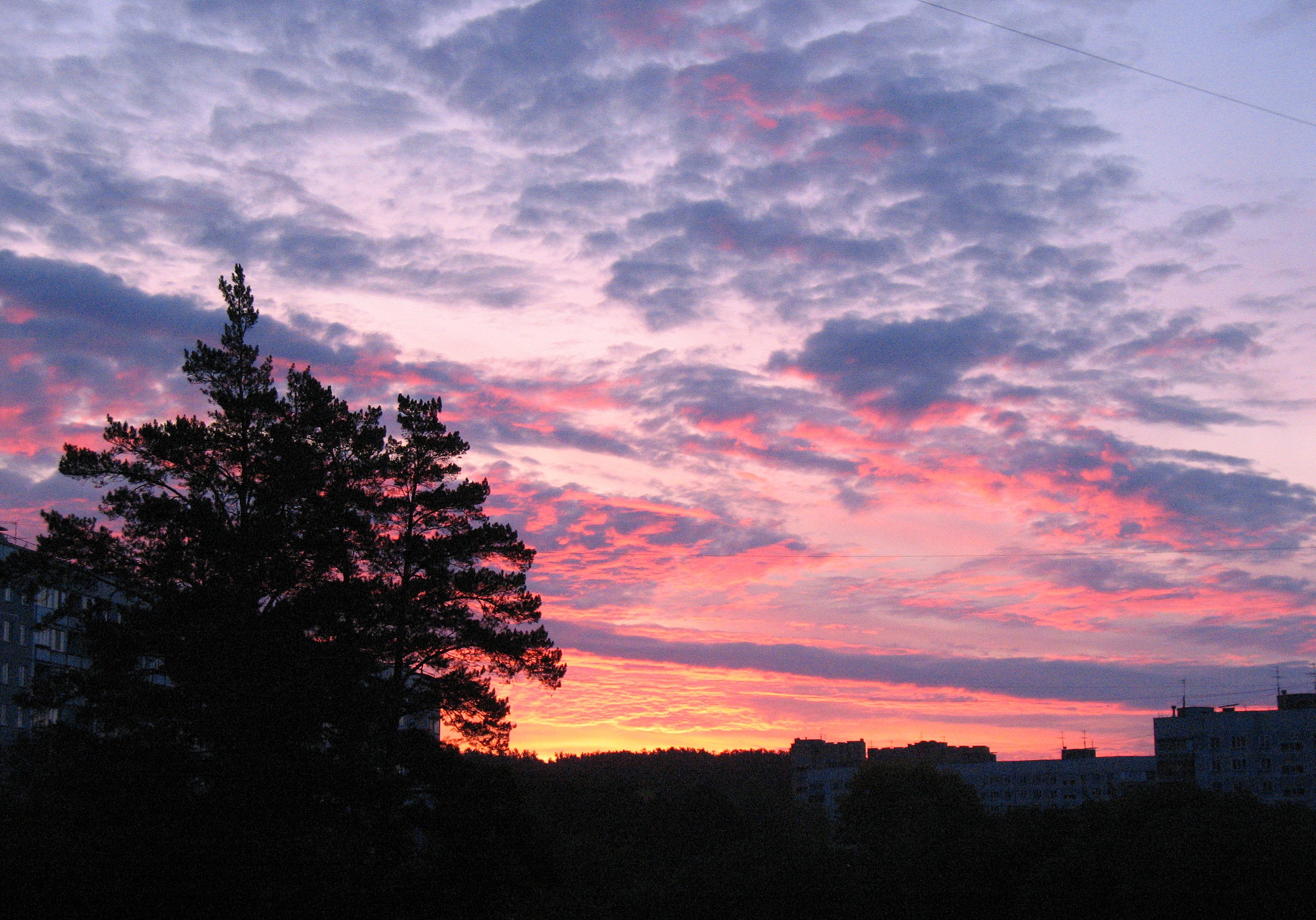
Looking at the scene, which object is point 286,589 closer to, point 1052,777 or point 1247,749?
point 1247,749

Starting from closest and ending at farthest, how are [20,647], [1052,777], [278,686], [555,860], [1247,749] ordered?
[278,686]
[555,860]
[20,647]
[1247,749]
[1052,777]

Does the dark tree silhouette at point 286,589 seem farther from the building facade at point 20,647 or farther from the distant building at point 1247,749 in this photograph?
the distant building at point 1247,749

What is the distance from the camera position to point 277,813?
28.5m

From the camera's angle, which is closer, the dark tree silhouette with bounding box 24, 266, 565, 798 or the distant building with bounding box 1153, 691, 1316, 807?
the dark tree silhouette with bounding box 24, 266, 565, 798

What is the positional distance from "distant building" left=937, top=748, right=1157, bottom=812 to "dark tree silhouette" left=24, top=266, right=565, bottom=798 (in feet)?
317

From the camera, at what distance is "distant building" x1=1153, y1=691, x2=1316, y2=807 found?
10112 centimetres

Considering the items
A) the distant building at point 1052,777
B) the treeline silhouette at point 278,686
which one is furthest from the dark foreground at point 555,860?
the distant building at point 1052,777

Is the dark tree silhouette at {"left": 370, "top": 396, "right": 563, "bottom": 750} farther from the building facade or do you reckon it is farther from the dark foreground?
the building facade

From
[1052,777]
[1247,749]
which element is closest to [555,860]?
[1247,749]

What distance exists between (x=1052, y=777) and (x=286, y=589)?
123 meters

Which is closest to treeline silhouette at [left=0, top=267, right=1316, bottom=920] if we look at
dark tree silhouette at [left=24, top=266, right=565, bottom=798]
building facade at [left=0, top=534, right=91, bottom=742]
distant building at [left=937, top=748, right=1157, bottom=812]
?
dark tree silhouette at [left=24, top=266, right=565, bottom=798]

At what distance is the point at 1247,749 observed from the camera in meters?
106

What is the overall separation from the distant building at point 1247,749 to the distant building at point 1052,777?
5341 millimetres

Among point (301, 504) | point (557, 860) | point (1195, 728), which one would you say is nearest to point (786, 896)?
point (557, 860)
